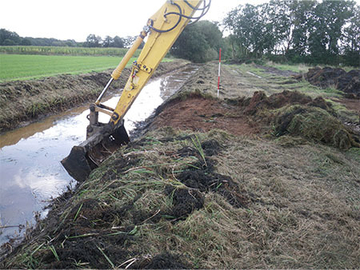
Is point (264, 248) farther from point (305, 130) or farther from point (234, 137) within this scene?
point (305, 130)

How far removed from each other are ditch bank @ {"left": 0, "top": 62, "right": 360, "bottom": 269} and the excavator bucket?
1.13 ft

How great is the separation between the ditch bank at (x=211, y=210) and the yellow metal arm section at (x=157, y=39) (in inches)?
44.9

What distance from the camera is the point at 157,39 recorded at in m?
5.10

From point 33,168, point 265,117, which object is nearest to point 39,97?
point 33,168

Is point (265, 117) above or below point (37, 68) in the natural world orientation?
below

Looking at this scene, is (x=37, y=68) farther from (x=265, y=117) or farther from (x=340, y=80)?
(x=340, y=80)

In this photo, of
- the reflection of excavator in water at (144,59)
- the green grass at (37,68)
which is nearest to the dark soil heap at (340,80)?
the reflection of excavator in water at (144,59)

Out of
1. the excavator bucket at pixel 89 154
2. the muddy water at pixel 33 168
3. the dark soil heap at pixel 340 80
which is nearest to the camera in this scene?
the muddy water at pixel 33 168

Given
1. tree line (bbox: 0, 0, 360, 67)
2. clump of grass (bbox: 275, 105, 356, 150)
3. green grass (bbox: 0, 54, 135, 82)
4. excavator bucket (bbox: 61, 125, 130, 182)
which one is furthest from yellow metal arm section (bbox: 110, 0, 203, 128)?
tree line (bbox: 0, 0, 360, 67)

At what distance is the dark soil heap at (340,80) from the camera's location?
13.2m

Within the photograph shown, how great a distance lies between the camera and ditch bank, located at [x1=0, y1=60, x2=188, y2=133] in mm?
8430

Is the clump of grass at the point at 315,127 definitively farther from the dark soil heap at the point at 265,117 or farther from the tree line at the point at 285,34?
the tree line at the point at 285,34

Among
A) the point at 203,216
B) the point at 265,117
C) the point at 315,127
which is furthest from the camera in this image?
the point at 265,117

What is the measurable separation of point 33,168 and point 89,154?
1665mm
